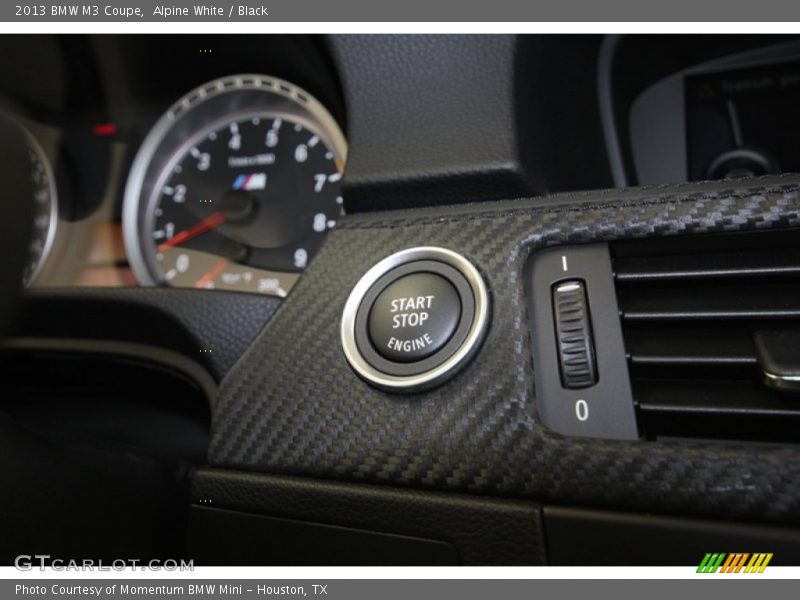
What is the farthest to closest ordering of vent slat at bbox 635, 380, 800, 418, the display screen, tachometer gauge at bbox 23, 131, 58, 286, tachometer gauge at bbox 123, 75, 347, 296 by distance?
1. tachometer gauge at bbox 23, 131, 58, 286
2. tachometer gauge at bbox 123, 75, 347, 296
3. the display screen
4. vent slat at bbox 635, 380, 800, 418

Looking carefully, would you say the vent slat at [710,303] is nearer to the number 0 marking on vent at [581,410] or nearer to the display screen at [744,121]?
the number 0 marking on vent at [581,410]

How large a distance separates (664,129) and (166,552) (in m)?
0.75

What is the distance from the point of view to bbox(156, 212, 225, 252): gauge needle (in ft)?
3.23

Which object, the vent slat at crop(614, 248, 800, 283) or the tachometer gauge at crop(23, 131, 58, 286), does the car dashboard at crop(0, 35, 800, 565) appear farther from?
the tachometer gauge at crop(23, 131, 58, 286)

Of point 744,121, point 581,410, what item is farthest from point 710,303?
point 744,121

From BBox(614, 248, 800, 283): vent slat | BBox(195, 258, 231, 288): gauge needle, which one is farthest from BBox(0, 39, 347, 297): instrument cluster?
BBox(614, 248, 800, 283): vent slat

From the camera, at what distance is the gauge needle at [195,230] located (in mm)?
986

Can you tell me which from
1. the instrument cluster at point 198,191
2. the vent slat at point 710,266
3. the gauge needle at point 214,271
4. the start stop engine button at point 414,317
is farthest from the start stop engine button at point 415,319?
the gauge needle at point 214,271

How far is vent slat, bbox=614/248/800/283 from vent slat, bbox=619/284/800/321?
0.04 ft

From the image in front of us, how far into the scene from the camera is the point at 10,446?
56cm

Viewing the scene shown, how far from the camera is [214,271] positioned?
969mm

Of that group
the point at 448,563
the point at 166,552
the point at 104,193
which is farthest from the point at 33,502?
the point at 104,193

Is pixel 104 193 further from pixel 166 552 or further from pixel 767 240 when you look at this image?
pixel 767 240

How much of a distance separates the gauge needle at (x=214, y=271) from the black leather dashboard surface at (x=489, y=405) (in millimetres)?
373
